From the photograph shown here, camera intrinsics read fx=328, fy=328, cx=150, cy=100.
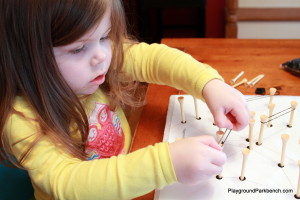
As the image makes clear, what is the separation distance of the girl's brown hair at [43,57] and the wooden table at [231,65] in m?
0.16

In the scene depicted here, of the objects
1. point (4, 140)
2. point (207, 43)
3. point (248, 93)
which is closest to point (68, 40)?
point (4, 140)

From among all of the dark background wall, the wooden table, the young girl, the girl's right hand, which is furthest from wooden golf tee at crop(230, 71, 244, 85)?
the dark background wall

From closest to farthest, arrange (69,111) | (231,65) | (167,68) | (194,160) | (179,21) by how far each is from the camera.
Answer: (194,160) < (69,111) < (167,68) < (231,65) < (179,21)

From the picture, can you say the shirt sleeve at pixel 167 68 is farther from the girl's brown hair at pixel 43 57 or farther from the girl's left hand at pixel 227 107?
the girl's brown hair at pixel 43 57

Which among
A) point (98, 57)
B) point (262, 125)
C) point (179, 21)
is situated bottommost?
point (179, 21)

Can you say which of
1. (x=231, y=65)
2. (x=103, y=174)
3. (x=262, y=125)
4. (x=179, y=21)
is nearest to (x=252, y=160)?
(x=262, y=125)

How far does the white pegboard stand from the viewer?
1.75ft

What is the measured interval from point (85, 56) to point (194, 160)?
25 centimetres

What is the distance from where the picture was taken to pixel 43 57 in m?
0.53

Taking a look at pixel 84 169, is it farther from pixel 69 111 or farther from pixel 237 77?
pixel 237 77

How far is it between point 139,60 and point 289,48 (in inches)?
17.7

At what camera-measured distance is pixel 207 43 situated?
1.02 meters

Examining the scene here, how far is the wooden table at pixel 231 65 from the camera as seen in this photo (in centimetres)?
73

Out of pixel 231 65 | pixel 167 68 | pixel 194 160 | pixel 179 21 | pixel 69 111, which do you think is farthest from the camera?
pixel 179 21
